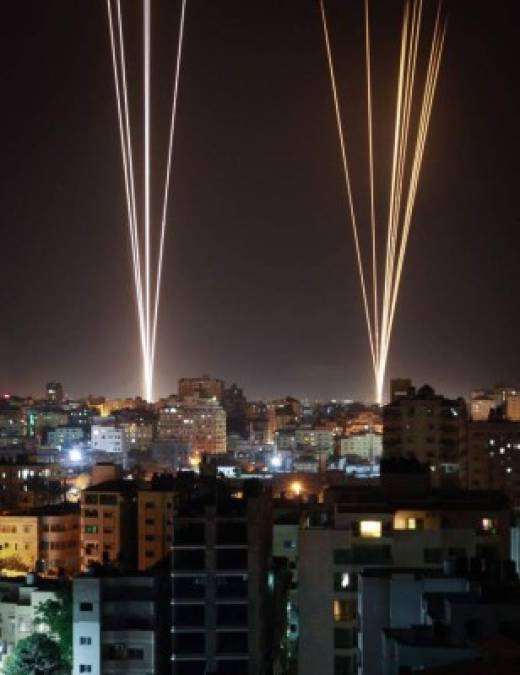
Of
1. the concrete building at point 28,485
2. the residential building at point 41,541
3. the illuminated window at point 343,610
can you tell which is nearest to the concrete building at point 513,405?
the concrete building at point 28,485

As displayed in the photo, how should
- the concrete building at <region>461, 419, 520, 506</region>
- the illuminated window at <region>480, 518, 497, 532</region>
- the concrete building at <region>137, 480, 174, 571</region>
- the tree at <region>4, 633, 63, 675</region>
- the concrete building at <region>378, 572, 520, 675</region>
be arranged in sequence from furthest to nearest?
the concrete building at <region>461, 419, 520, 506</region>
the concrete building at <region>137, 480, 174, 571</region>
the tree at <region>4, 633, 63, 675</region>
the illuminated window at <region>480, 518, 497, 532</region>
the concrete building at <region>378, 572, 520, 675</region>

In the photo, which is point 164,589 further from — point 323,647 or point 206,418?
point 206,418

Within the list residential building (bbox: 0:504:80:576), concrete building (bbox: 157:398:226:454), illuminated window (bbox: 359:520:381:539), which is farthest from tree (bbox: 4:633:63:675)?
concrete building (bbox: 157:398:226:454)

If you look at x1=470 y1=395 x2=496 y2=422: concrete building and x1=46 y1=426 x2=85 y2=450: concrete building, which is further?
x1=46 y1=426 x2=85 y2=450: concrete building

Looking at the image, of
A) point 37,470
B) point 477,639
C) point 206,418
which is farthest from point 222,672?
point 206,418

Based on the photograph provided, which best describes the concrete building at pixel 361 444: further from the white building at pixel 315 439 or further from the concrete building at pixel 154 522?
the concrete building at pixel 154 522

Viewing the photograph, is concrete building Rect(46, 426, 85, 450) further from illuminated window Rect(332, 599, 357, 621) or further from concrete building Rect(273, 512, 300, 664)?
illuminated window Rect(332, 599, 357, 621)

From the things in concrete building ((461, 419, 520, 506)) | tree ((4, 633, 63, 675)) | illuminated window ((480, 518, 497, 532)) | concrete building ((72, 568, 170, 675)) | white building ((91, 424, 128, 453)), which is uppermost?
white building ((91, 424, 128, 453))
